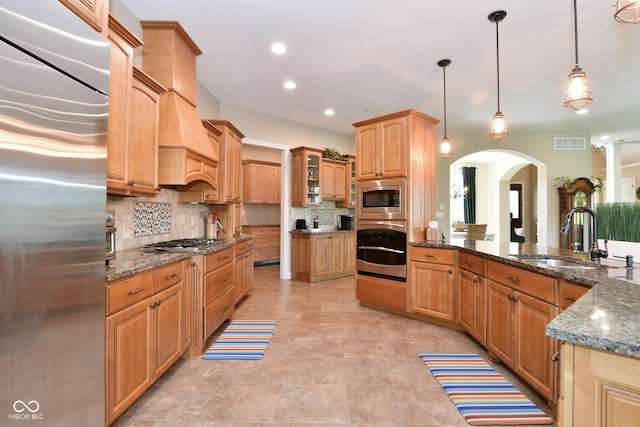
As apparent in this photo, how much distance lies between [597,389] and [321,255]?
4.75 m

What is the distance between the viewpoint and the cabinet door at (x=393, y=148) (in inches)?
143

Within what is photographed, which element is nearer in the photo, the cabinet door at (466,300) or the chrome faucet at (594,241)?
the chrome faucet at (594,241)

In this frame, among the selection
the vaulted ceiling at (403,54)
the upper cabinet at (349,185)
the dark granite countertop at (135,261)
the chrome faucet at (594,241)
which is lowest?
the dark granite countertop at (135,261)

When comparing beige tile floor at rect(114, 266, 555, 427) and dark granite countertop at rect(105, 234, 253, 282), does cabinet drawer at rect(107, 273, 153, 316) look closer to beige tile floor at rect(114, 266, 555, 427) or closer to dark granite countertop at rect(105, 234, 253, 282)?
dark granite countertop at rect(105, 234, 253, 282)

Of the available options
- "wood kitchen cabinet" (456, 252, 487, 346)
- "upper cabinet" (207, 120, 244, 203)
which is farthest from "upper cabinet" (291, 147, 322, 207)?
"wood kitchen cabinet" (456, 252, 487, 346)

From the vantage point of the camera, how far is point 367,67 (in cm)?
363

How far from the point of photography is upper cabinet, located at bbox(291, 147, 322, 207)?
562 centimetres

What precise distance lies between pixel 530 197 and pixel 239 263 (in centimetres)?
962

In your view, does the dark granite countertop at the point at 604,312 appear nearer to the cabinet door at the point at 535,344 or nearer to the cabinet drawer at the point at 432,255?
the cabinet door at the point at 535,344

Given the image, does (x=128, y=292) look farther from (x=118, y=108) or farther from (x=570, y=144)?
(x=570, y=144)

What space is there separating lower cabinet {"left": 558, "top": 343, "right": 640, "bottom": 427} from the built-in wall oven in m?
2.77

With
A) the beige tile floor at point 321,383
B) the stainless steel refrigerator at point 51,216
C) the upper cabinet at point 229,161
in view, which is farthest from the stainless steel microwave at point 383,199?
the stainless steel refrigerator at point 51,216

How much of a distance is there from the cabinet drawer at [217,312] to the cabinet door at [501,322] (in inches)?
94.5

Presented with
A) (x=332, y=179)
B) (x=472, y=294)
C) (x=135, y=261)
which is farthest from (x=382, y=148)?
(x=135, y=261)
